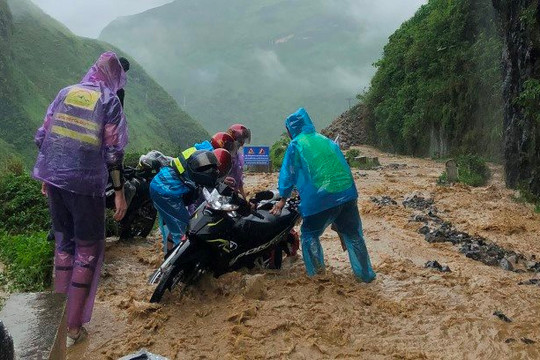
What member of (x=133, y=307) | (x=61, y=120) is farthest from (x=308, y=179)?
(x=61, y=120)

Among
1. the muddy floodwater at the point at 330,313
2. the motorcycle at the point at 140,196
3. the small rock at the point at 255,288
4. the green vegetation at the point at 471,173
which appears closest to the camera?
the muddy floodwater at the point at 330,313

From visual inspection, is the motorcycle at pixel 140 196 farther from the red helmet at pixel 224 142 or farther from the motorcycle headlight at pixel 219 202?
the motorcycle headlight at pixel 219 202

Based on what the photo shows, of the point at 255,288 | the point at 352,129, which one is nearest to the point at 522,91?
the point at 255,288

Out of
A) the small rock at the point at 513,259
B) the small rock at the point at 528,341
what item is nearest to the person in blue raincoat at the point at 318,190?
the small rock at the point at 528,341

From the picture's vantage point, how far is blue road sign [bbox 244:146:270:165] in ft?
54.9

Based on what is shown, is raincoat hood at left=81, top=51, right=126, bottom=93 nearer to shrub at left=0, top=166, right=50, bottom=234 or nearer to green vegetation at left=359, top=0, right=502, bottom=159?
shrub at left=0, top=166, right=50, bottom=234

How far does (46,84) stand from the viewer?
61.9m

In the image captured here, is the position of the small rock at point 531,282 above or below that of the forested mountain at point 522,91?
below

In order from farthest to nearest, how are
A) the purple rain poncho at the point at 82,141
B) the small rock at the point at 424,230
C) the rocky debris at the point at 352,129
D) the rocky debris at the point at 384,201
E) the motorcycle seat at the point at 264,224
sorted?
the rocky debris at the point at 352,129 → the rocky debris at the point at 384,201 → the small rock at the point at 424,230 → the motorcycle seat at the point at 264,224 → the purple rain poncho at the point at 82,141

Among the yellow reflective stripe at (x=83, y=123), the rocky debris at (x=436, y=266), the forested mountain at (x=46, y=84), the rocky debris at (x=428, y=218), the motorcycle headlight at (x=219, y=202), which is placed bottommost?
the rocky debris at (x=428, y=218)

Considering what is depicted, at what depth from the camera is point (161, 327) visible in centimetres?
395

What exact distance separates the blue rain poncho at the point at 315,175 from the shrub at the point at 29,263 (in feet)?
7.90

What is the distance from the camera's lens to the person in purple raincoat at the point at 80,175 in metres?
3.47

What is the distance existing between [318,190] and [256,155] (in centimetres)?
1224
